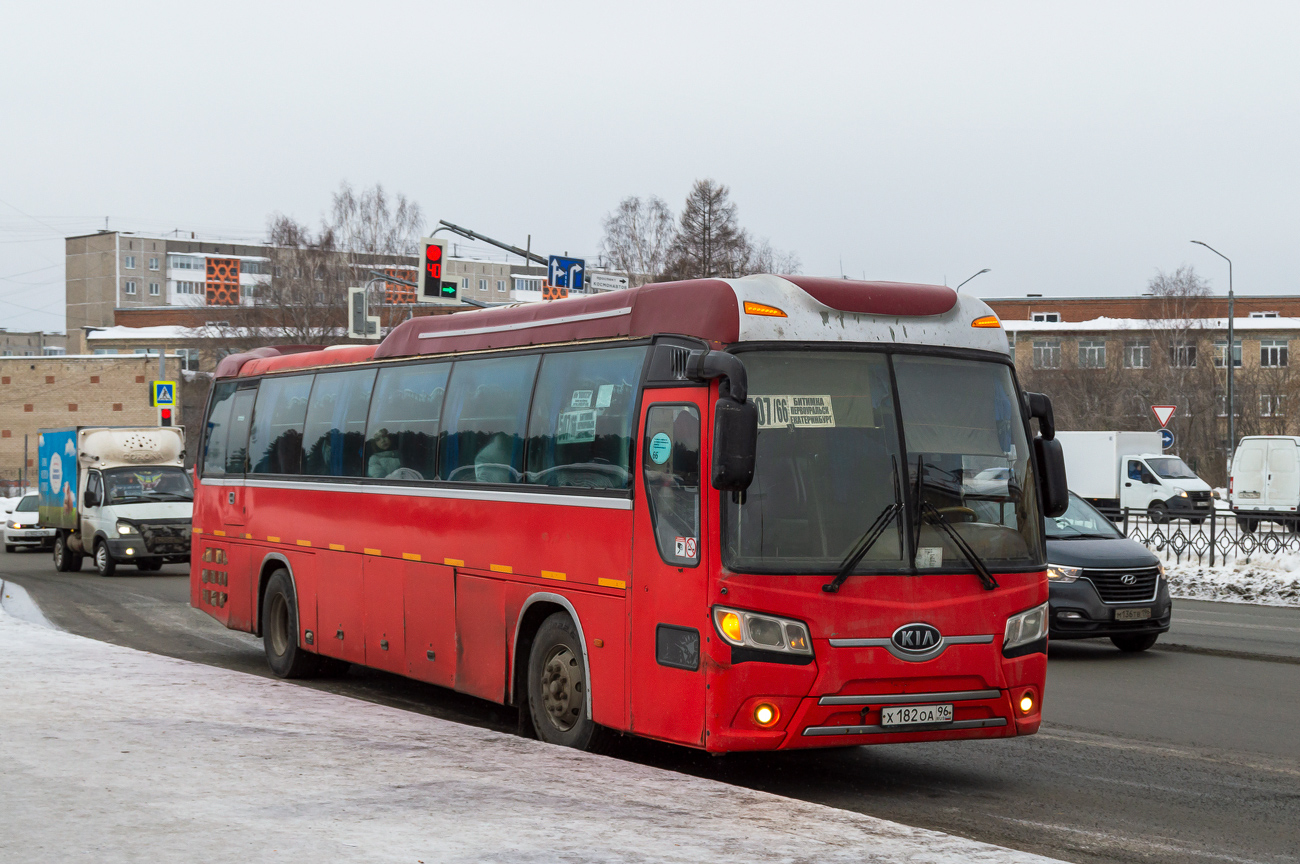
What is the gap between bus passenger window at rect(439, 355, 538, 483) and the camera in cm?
951

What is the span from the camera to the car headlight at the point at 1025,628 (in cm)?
793

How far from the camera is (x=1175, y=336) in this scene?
77.7m

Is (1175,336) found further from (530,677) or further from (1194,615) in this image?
(530,677)

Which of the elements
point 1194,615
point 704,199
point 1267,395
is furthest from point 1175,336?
point 1194,615

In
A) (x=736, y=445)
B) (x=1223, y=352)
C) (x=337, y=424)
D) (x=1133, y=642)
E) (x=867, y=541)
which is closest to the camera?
(x=736, y=445)

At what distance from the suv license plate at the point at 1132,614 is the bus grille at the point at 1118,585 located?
0.10m

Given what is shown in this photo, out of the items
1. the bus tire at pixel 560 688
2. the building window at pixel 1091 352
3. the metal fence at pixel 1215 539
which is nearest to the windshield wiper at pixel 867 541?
the bus tire at pixel 560 688

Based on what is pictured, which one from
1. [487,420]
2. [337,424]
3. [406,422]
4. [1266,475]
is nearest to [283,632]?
[337,424]

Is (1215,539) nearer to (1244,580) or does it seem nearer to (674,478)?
(1244,580)

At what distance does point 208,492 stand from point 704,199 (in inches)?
2144

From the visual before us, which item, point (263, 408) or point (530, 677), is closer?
point (530, 677)

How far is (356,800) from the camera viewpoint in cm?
675

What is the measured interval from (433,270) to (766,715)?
23.2 m

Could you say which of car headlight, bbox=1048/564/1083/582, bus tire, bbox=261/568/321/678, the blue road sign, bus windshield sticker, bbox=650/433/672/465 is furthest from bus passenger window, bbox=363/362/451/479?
the blue road sign
